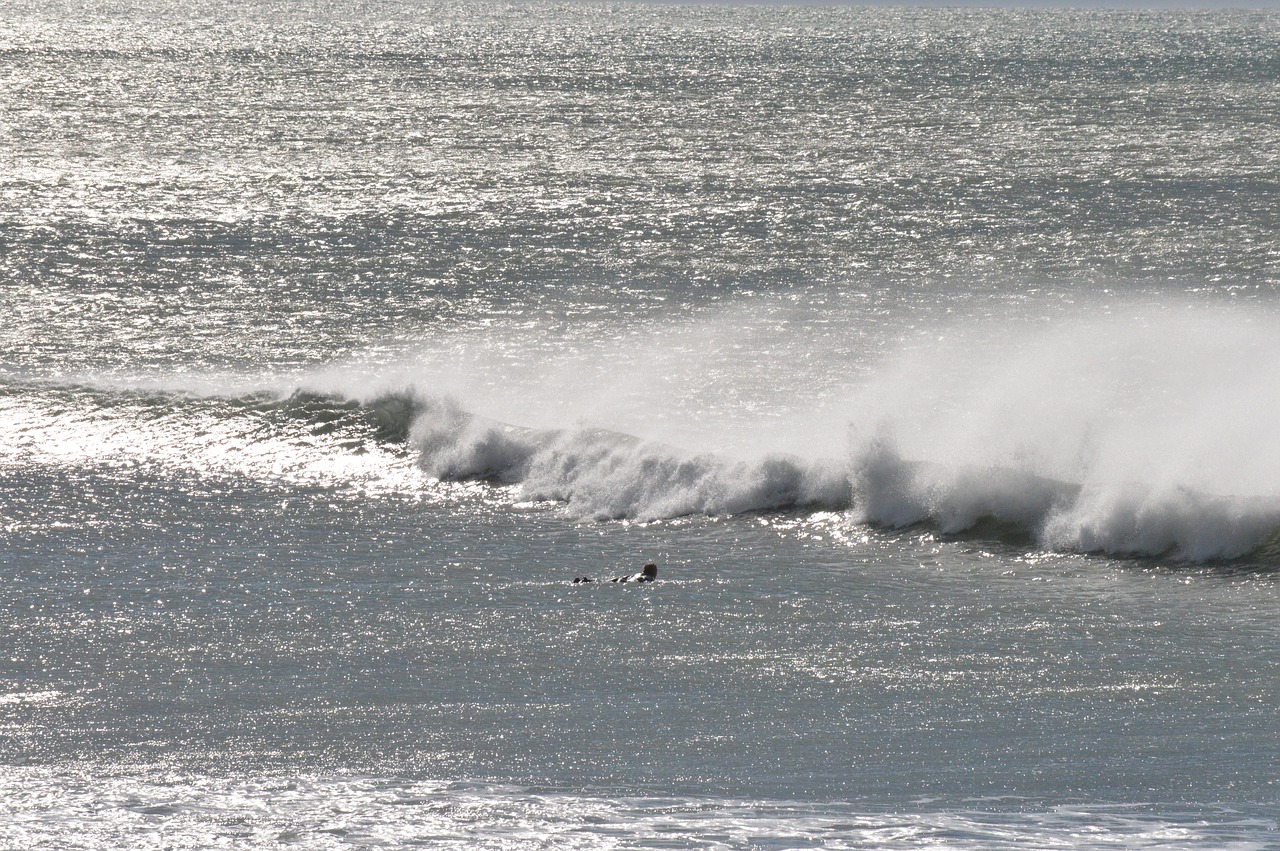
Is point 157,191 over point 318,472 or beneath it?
over

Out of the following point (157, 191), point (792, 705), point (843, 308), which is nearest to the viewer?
point (792, 705)

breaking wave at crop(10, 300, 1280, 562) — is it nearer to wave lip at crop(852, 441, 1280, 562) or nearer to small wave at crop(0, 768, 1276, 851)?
wave lip at crop(852, 441, 1280, 562)

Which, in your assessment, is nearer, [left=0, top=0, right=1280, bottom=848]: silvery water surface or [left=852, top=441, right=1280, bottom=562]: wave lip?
[left=0, top=0, right=1280, bottom=848]: silvery water surface

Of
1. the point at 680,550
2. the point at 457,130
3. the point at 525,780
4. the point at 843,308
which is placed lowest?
the point at 525,780

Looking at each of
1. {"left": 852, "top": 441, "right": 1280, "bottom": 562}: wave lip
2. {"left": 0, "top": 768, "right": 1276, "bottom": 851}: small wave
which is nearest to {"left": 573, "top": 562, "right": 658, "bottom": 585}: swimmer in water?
{"left": 852, "top": 441, "right": 1280, "bottom": 562}: wave lip

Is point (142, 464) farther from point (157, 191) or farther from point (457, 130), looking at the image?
point (457, 130)

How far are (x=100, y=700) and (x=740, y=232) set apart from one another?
91.5 feet

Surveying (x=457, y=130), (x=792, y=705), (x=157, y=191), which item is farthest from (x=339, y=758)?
(x=457, y=130)

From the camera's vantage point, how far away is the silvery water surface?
13.0 meters

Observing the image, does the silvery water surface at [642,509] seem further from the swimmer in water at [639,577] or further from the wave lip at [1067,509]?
the swimmer in water at [639,577]

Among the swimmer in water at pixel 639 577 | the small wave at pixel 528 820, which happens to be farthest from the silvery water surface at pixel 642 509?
the swimmer in water at pixel 639 577

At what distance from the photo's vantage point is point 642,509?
68.2 feet

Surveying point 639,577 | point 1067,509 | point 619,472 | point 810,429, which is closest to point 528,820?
point 639,577

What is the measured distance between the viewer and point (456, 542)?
19.5 meters
